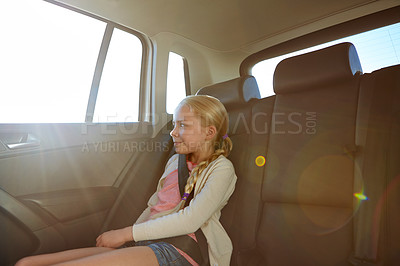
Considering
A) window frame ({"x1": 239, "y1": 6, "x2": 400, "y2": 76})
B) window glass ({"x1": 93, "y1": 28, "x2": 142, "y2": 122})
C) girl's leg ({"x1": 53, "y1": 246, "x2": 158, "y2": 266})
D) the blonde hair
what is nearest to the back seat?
the blonde hair

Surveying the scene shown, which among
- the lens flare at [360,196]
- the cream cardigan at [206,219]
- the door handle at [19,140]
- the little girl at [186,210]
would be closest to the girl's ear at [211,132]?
the little girl at [186,210]

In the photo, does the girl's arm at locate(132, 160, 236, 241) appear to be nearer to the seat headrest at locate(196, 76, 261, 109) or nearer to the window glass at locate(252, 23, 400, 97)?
the seat headrest at locate(196, 76, 261, 109)

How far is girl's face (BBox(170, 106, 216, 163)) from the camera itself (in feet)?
4.27

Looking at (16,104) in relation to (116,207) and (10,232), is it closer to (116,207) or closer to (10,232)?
(10,232)

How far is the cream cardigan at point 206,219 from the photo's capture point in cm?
108

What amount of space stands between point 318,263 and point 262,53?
1.46m

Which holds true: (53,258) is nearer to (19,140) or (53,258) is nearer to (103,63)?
(19,140)

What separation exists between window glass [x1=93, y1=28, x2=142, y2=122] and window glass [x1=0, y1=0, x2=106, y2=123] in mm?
100

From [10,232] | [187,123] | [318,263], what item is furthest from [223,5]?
[10,232]

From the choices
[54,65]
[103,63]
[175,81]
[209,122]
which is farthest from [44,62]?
[209,122]

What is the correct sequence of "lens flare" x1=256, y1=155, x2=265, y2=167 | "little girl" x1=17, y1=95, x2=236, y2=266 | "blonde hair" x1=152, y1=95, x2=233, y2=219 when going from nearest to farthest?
"little girl" x1=17, y1=95, x2=236, y2=266
"blonde hair" x1=152, y1=95, x2=233, y2=219
"lens flare" x1=256, y1=155, x2=265, y2=167

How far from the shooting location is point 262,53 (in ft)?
6.93

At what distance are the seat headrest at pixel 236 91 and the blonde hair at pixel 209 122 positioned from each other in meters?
0.22

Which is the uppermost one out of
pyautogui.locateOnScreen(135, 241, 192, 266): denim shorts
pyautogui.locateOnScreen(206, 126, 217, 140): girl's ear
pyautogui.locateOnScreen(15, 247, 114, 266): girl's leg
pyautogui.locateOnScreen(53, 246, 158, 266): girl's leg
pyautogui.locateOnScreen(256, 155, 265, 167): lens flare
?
pyautogui.locateOnScreen(206, 126, 217, 140): girl's ear
